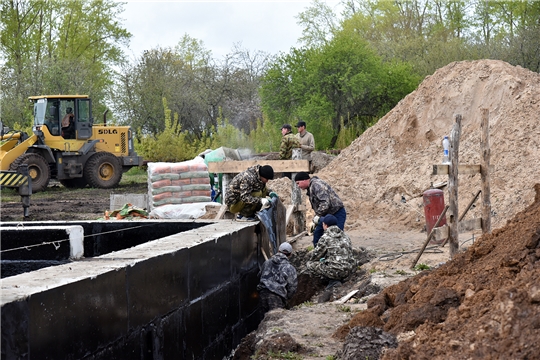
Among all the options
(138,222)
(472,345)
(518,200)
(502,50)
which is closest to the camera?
(472,345)

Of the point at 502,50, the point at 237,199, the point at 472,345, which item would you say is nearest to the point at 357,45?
the point at 502,50

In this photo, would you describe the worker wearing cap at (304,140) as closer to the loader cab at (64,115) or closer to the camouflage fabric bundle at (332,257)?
the camouflage fabric bundle at (332,257)

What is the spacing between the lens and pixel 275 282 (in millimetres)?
8453

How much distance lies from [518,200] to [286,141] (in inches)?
176

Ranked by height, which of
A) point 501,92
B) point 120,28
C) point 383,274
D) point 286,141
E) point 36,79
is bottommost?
point 383,274

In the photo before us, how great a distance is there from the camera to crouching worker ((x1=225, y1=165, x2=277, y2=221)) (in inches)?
394

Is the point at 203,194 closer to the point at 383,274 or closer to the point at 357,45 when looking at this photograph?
the point at 383,274

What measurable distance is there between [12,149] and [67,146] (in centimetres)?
176

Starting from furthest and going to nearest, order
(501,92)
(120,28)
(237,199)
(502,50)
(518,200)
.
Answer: (120,28)
(502,50)
(501,92)
(518,200)
(237,199)

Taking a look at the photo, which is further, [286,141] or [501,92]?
[501,92]

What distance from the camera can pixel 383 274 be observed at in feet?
30.2

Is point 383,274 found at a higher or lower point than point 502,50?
lower

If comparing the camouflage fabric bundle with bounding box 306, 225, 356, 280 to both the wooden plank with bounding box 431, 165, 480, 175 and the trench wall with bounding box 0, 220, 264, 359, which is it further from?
the trench wall with bounding box 0, 220, 264, 359

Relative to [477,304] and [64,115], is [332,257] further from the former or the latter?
[64,115]
